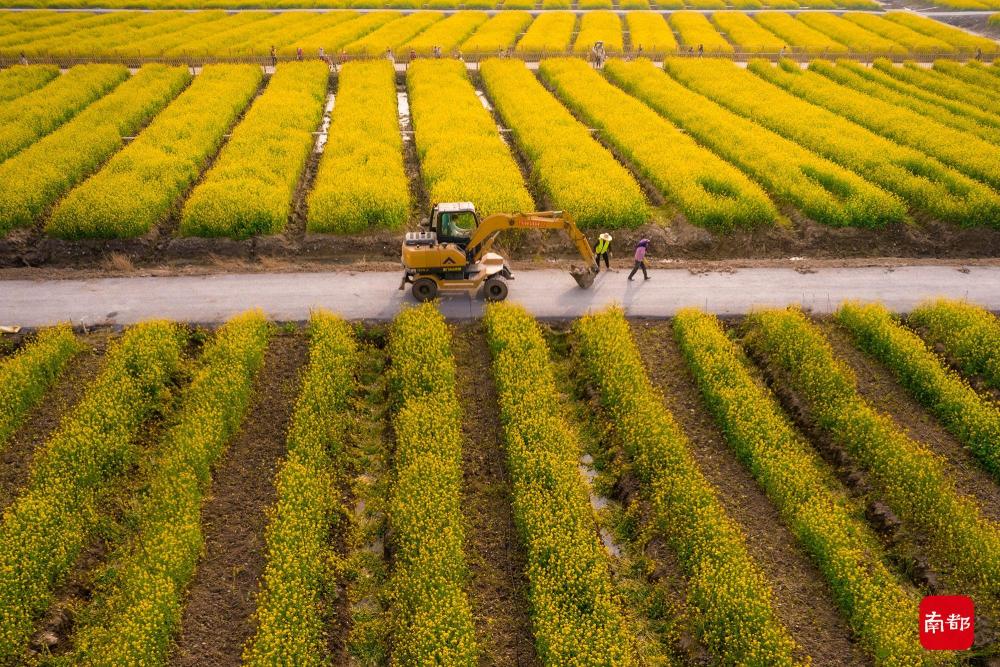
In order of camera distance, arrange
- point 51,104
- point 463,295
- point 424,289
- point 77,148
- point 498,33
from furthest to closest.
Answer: point 498,33
point 51,104
point 77,148
point 463,295
point 424,289

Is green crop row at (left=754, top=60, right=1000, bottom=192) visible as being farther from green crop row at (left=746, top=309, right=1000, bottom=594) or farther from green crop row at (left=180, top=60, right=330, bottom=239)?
green crop row at (left=180, top=60, right=330, bottom=239)

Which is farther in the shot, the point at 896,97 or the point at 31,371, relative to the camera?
the point at 896,97

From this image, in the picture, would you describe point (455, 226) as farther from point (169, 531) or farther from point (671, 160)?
point (671, 160)

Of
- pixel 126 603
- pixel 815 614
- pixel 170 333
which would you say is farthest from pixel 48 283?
pixel 815 614

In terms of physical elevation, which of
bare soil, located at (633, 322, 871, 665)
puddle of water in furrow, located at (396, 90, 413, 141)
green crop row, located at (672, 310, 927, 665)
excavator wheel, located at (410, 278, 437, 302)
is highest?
puddle of water in furrow, located at (396, 90, 413, 141)

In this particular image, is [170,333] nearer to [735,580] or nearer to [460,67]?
[735,580]

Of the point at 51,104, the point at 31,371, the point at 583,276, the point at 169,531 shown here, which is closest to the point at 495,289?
the point at 583,276

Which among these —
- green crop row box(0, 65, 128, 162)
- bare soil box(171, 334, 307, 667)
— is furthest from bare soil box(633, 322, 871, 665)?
green crop row box(0, 65, 128, 162)
